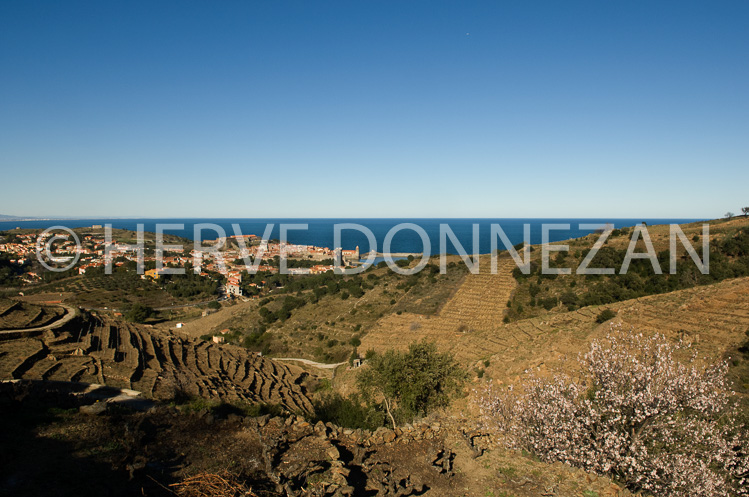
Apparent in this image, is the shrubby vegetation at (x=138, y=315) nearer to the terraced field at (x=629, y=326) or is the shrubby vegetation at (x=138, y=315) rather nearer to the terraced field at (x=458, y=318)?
the terraced field at (x=458, y=318)


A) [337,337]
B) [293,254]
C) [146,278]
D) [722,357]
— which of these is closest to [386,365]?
[722,357]

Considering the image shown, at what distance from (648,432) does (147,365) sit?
1661 cm

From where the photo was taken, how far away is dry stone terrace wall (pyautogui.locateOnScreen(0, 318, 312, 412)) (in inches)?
495

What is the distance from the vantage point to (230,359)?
20250mm

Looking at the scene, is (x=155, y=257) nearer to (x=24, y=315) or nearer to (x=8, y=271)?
(x=8, y=271)

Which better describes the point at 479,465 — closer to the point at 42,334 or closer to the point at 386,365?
the point at 386,365

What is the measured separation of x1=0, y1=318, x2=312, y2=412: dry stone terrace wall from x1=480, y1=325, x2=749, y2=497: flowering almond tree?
33.3 feet

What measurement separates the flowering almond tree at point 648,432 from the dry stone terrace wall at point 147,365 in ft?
33.3

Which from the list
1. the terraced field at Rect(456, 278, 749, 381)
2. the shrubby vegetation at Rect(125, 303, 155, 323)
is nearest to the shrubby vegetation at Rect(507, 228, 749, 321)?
the terraced field at Rect(456, 278, 749, 381)

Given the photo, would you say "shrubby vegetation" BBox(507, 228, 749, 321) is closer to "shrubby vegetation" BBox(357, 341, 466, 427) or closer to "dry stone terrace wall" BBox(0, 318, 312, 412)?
"shrubby vegetation" BBox(357, 341, 466, 427)

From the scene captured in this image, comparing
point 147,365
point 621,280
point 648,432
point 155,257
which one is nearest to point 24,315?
point 147,365

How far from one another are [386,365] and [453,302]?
44.6 feet

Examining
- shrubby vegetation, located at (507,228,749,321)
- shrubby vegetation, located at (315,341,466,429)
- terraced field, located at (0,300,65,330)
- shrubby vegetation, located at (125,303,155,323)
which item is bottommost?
A: shrubby vegetation, located at (125,303,155,323)

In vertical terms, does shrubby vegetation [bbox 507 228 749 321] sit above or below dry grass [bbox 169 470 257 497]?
above
